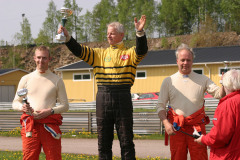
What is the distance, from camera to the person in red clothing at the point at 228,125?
402cm

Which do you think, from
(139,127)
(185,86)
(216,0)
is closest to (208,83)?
(185,86)

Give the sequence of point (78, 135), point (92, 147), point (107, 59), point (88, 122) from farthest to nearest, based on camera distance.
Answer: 1. point (88, 122)
2. point (78, 135)
3. point (92, 147)
4. point (107, 59)

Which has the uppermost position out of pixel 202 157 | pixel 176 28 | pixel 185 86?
pixel 176 28

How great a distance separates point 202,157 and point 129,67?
5.02ft

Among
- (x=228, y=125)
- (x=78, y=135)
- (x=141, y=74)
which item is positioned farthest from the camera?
(x=141, y=74)

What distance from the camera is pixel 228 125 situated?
401cm

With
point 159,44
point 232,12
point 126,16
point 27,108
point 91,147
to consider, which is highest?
point 126,16

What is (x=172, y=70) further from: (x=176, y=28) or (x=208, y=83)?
(x=176, y=28)

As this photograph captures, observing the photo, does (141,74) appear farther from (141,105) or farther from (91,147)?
(91,147)

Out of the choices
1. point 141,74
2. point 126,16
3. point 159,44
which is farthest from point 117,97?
point 126,16

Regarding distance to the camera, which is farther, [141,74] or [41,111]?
[141,74]

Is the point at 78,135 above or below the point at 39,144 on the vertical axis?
below

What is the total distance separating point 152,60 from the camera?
34375 mm

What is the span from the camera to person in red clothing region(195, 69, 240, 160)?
4.02m
